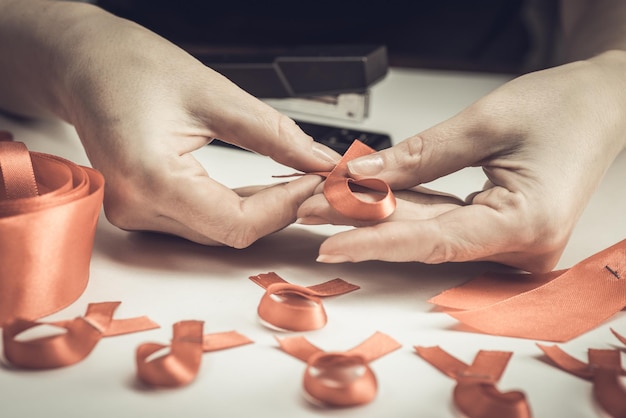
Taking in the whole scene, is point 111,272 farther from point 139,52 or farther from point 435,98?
point 435,98

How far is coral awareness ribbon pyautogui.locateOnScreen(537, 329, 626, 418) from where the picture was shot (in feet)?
1.59

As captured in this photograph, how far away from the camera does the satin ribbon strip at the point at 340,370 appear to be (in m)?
0.47

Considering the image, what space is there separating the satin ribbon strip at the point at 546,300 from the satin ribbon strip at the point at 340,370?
99 millimetres

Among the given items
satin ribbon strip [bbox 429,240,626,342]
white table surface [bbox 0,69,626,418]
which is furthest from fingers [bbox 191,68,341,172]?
satin ribbon strip [bbox 429,240,626,342]

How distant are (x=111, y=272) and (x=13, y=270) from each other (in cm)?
13

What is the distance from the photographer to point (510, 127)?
67 cm

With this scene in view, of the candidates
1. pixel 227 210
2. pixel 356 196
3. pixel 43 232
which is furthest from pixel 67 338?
pixel 356 196

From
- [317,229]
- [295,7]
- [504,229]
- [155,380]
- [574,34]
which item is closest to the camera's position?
[155,380]

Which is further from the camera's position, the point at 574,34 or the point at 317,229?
the point at 574,34

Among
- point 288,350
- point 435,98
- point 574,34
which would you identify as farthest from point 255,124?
point 574,34

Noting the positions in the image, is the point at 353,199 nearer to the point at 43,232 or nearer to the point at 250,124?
the point at 250,124

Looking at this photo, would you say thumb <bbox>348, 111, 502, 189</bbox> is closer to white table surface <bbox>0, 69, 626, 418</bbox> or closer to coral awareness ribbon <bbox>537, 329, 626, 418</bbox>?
white table surface <bbox>0, 69, 626, 418</bbox>

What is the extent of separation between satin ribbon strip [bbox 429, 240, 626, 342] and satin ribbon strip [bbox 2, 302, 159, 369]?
291mm

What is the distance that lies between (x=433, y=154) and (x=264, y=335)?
0.86 feet
